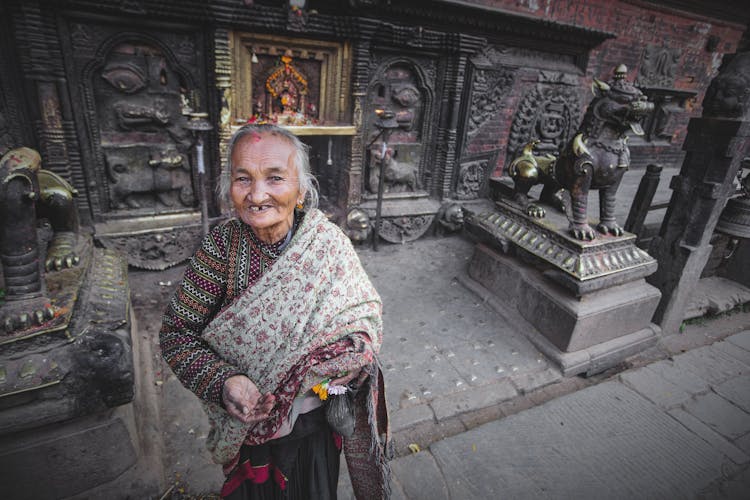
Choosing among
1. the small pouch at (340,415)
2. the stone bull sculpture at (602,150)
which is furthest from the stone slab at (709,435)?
the small pouch at (340,415)

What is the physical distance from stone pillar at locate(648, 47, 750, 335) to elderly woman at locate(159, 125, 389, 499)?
3448 mm

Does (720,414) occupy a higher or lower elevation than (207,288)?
lower

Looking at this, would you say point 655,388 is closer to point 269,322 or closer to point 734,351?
point 734,351

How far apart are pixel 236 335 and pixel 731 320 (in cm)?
534

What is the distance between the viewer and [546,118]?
20.2 ft

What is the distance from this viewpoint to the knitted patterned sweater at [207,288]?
4.40 ft

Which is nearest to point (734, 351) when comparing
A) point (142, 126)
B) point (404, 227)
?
point (404, 227)

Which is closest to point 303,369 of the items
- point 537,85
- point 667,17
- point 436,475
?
point 436,475

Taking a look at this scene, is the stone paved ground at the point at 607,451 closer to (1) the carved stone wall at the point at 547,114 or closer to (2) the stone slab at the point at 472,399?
(2) the stone slab at the point at 472,399

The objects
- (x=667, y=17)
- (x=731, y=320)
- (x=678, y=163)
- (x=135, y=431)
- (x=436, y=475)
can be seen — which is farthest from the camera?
(x=678, y=163)

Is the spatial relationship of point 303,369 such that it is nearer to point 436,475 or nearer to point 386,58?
point 436,475

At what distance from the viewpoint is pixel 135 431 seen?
2121mm

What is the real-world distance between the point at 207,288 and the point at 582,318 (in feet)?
9.44

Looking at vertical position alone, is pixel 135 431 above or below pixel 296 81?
below
